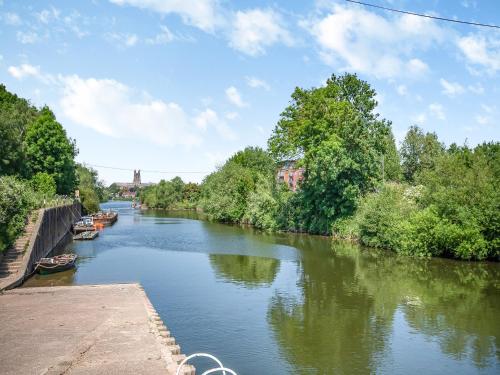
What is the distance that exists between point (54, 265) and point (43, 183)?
113 feet

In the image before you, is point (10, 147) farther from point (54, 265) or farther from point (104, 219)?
point (104, 219)

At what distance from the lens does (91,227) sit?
60625mm

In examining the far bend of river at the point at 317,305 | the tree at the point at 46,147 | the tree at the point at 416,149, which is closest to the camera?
the far bend of river at the point at 317,305

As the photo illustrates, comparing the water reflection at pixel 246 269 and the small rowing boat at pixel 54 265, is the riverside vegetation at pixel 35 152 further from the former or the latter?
the water reflection at pixel 246 269

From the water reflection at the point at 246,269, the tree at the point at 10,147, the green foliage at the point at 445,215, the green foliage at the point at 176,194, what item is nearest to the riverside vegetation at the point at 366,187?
the green foliage at the point at 445,215

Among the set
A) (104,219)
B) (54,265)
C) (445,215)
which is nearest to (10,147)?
(54,265)

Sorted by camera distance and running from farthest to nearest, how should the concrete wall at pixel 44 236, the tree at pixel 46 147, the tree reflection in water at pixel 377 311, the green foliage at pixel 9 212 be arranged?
the tree at pixel 46 147, the concrete wall at pixel 44 236, the green foliage at pixel 9 212, the tree reflection in water at pixel 377 311

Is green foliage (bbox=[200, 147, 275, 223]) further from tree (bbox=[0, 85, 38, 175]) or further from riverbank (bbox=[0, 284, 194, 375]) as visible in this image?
riverbank (bbox=[0, 284, 194, 375])

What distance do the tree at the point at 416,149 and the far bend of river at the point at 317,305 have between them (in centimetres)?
4073

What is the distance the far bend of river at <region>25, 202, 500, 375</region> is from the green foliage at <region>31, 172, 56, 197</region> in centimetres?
1796

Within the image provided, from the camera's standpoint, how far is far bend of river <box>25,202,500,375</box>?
660 inches

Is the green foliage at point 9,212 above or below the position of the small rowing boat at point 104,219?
above

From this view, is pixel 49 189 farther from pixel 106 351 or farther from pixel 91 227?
pixel 106 351

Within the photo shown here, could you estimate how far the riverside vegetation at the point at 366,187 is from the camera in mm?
38344
